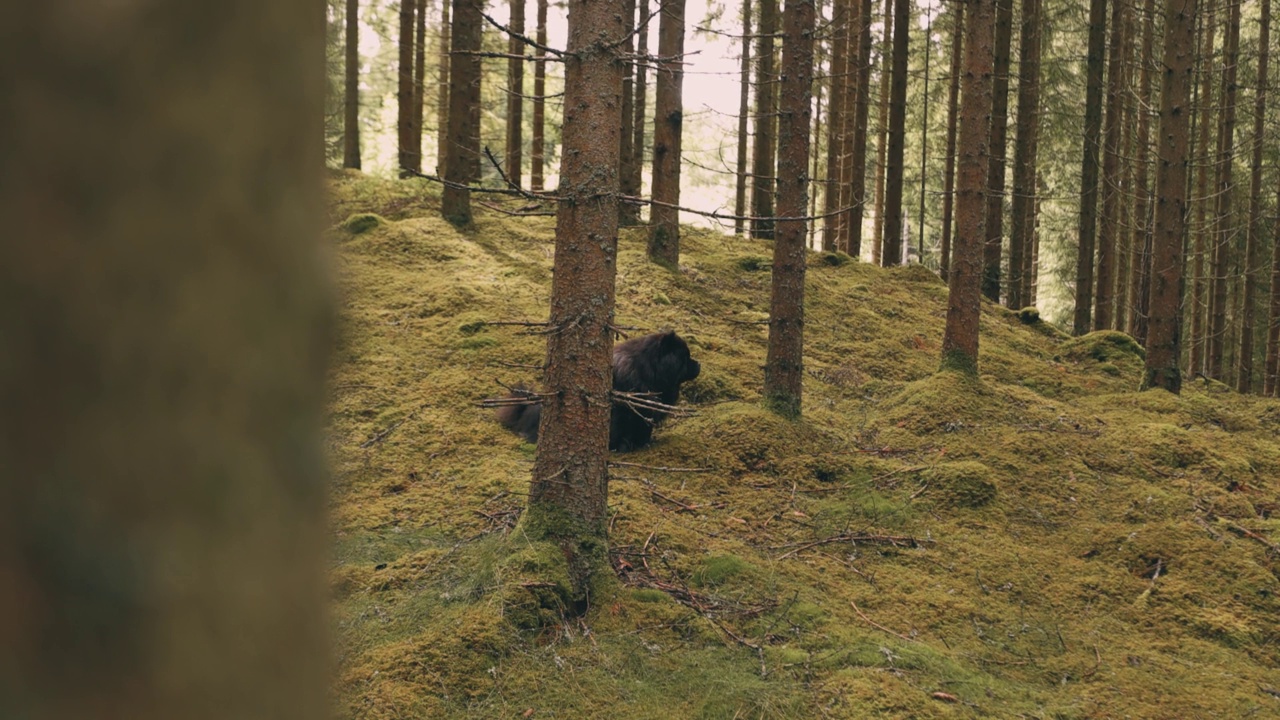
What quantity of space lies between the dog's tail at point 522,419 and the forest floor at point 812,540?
0.46ft

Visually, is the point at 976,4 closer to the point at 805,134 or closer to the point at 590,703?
the point at 805,134

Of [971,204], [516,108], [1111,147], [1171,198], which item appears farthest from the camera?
[516,108]

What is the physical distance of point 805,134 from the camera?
8398 millimetres

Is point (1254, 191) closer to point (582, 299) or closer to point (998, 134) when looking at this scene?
point (998, 134)

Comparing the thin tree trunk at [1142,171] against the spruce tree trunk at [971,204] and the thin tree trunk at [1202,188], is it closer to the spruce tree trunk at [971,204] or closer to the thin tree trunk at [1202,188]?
the thin tree trunk at [1202,188]

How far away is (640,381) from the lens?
27.1ft

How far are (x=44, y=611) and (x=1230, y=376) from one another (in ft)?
104

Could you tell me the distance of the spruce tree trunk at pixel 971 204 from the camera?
388 inches

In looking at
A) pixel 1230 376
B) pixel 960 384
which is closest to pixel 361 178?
pixel 960 384

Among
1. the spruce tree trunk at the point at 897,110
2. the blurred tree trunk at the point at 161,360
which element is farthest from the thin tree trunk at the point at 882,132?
the blurred tree trunk at the point at 161,360

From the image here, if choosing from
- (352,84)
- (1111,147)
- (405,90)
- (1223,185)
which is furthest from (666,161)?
(1223,185)

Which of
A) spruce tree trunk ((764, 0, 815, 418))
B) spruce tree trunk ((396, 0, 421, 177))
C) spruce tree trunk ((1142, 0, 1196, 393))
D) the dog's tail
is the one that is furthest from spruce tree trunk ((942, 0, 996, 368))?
spruce tree trunk ((396, 0, 421, 177))

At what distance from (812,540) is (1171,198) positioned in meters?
8.27

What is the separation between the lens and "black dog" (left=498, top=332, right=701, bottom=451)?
314 inches
